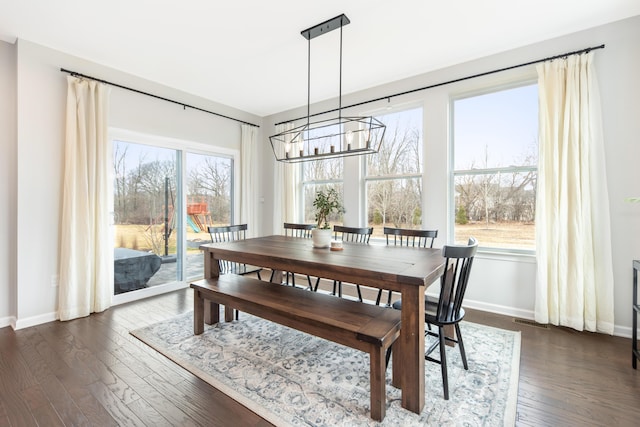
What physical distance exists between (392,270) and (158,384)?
1.76 m

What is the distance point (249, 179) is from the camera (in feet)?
16.7

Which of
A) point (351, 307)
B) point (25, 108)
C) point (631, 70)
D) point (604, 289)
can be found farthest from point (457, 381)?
point (25, 108)

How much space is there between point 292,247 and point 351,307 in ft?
3.07

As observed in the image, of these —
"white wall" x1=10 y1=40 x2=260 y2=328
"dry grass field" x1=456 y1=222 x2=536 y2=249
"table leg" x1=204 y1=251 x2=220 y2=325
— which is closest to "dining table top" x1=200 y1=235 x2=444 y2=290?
"table leg" x1=204 y1=251 x2=220 y2=325

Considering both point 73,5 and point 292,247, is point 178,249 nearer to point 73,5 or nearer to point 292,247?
point 292,247

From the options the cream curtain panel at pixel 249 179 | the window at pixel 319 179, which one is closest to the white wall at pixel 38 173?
the cream curtain panel at pixel 249 179

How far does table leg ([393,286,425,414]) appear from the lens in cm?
167

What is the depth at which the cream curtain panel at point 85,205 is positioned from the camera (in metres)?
3.02

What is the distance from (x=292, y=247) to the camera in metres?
2.81

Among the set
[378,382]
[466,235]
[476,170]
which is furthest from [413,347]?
[476,170]

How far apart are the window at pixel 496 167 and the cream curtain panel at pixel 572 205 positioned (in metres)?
0.25

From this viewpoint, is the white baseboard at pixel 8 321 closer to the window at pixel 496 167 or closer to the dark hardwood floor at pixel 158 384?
the dark hardwood floor at pixel 158 384

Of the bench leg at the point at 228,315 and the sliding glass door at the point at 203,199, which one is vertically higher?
the sliding glass door at the point at 203,199

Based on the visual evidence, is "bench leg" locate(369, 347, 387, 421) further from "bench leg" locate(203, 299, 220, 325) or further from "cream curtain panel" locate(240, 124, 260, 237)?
"cream curtain panel" locate(240, 124, 260, 237)
